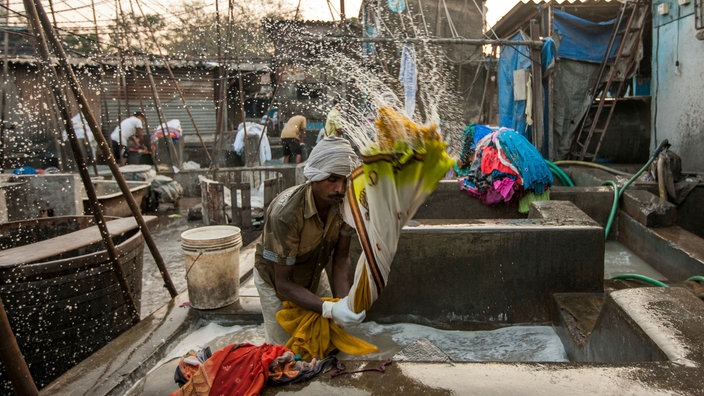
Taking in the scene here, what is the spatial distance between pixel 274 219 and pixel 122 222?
8.92 ft

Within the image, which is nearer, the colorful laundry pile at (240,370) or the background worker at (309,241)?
the colorful laundry pile at (240,370)

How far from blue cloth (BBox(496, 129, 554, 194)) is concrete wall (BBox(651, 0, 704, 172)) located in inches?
114

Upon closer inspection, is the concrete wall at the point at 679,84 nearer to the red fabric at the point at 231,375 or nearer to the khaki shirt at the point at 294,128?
the red fabric at the point at 231,375

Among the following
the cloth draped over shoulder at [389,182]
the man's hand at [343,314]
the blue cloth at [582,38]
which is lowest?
the man's hand at [343,314]

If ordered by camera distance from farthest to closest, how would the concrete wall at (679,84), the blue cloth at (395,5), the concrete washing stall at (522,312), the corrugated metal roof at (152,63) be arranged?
the corrugated metal roof at (152,63) < the blue cloth at (395,5) < the concrete wall at (679,84) < the concrete washing stall at (522,312)

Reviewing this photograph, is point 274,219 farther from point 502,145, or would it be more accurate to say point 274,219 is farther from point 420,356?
point 502,145

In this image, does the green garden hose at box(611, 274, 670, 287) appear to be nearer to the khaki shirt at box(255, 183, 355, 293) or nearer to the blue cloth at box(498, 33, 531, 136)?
the khaki shirt at box(255, 183, 355, 293)

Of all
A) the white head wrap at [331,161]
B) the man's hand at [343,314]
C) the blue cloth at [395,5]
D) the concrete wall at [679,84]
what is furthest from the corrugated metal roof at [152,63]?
the man's hand at [343,314]

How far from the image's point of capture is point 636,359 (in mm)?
2680

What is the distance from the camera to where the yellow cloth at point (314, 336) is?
9.10 feet

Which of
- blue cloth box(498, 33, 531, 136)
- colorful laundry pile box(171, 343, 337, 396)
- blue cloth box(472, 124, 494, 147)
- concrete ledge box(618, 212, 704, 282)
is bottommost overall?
concrete ledge box(618, 212, 704, 282)

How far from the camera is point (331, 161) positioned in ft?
8.50

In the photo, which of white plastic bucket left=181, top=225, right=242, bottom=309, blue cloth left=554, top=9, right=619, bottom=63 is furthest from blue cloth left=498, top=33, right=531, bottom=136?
white plastic bucket left=181, top=225, right=242, bottom=309

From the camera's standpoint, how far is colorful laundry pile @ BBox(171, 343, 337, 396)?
2.06 meters
